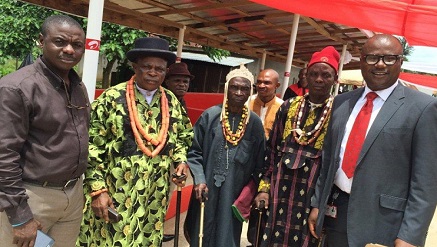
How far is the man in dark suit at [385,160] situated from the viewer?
6.66ft

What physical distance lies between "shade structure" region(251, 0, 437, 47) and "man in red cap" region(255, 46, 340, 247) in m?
1.19

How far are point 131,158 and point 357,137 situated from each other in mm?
1466

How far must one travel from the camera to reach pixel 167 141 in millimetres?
2711

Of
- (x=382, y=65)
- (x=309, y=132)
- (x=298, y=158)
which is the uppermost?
(x=382, y=65)

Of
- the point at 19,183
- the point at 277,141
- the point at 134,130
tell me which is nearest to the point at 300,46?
the point at 277,141

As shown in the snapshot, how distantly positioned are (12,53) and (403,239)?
1396 cm

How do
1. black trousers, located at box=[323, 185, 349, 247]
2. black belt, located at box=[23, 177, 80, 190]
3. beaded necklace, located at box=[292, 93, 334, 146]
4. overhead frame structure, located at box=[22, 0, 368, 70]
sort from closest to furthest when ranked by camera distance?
black belt, located at box=[23, 177, 80, 190]
black trousers, located at box=[323, 185, 349, 247]
beaded necklace, located at box=[292, 93, 334, 146]
overhead frame structure, located at box=[22, 0, 368, 70]

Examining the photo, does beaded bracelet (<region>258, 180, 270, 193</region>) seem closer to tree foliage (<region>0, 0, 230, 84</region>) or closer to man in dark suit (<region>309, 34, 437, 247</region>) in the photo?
man in dark suit (<region>309, 34, 437, 247</region>)

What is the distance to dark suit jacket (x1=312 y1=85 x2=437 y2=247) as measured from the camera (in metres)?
2.02

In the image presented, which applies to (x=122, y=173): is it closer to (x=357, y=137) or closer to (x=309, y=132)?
(x=309, y=132)

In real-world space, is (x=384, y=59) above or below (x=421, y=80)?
below

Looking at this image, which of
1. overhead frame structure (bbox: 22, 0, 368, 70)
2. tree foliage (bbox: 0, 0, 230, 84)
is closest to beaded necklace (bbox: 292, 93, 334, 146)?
overhead frame structure (bbox: 22, 0, 368, 70)

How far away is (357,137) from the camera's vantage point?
2.21m

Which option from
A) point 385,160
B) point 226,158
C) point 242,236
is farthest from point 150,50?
point 242,236
